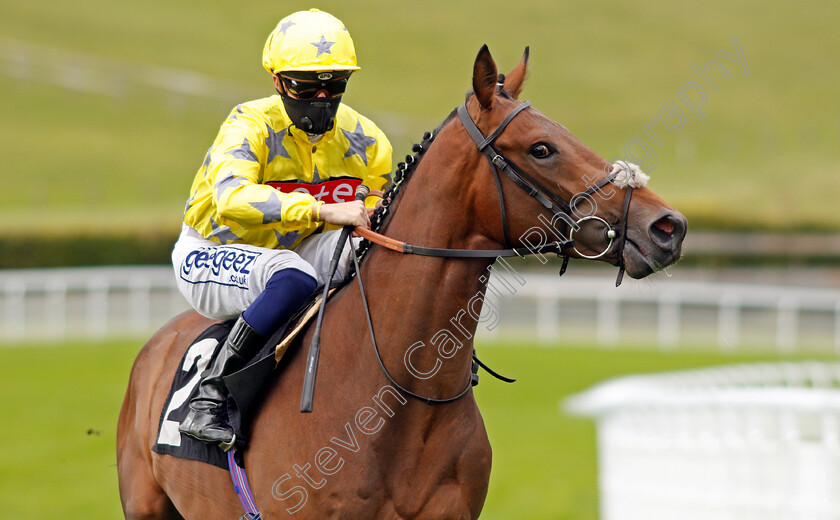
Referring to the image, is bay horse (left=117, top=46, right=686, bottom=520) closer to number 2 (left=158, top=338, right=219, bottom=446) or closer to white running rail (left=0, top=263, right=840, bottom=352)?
number 2 (left=158, top=338, right=219, bottom=446)

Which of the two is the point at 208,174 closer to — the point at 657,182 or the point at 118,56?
the point at 657,182

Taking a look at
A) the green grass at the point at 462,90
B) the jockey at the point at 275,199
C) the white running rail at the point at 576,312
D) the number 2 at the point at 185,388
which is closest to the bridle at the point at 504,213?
the jockey at the point at 275,199

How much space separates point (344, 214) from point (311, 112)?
59 centimetres

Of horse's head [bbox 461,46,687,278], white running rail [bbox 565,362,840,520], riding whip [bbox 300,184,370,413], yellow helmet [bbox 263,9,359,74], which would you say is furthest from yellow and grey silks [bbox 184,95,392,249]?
white running rail [bbox 565,362,840,520]

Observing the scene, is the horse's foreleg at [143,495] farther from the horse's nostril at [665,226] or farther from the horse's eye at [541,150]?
the horse's nostril at [665,226]

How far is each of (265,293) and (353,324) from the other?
37 cm

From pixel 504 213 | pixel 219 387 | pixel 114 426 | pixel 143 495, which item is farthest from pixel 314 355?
pixel 114 426

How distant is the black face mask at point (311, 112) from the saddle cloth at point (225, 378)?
24.7 inches

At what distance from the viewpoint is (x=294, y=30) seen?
376 cm

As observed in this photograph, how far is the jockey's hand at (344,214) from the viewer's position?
345cm

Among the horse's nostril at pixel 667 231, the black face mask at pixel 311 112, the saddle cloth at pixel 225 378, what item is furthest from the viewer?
the black face mask at pixel 311 112

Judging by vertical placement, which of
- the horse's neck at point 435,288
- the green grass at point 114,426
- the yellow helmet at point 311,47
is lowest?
the green grass at point 114,426

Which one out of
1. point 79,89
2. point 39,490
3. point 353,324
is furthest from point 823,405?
point 79,89

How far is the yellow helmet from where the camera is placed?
371 cm
